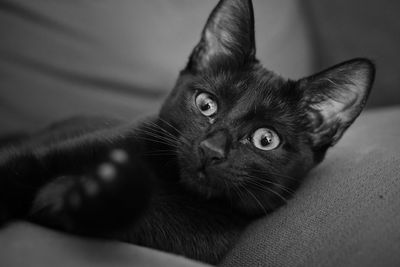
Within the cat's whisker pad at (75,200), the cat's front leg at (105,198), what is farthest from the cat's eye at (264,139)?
the cat's whisker pad at (75,200)

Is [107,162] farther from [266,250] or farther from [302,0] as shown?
[302,0]

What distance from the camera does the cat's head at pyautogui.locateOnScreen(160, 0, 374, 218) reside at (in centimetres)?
86

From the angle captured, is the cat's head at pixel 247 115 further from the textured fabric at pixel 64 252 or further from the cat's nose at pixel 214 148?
the textured fabric at pixel 64 252

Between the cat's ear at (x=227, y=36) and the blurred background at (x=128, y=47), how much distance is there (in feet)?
1.12

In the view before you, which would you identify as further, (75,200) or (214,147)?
(214,147)

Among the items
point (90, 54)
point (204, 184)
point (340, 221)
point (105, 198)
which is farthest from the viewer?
point (90, 54)

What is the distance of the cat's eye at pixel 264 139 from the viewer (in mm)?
910

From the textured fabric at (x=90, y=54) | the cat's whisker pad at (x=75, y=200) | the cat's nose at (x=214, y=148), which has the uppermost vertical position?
the cat's nose at (x=214, y=148)

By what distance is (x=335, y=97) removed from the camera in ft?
3.22

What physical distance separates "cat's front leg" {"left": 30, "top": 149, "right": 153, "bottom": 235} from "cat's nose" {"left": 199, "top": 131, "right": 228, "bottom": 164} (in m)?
0.20

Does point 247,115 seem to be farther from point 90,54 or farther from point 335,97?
point 90,54

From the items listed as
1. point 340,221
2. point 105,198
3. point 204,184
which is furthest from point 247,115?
point 105,198

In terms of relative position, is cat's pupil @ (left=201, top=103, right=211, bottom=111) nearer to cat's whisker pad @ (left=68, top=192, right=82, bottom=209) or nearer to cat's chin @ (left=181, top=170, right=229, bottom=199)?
cat's chin @ (left=181, top=170, right=229, bottom=199)

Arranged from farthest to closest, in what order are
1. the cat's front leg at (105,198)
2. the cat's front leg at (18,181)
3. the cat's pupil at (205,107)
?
1. the cat's pupil at (205,107)
2. the cat's front leg at (18,181)
3. the cat's front leg at (105,198)
